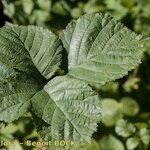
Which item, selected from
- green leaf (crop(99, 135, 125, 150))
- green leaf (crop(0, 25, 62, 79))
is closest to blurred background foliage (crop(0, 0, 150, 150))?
green leaf (crop(99, 135, 125, 150))

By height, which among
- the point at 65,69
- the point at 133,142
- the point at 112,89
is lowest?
the point at 133,142

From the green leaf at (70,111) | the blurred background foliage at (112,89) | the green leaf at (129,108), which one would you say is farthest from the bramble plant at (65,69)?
the green leaf at (129,108)

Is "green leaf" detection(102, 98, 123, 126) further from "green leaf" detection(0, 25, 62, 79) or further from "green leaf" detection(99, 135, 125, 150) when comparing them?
"green leaf" detection(0, 25, 62, 79)

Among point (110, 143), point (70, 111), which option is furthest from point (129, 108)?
point (70, 111)

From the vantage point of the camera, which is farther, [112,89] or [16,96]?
[112,89]

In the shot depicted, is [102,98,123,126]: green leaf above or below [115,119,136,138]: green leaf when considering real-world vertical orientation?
above

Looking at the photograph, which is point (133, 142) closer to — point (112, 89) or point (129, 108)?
point (129, 108)

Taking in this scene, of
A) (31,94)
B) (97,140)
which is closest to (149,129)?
(97,140)

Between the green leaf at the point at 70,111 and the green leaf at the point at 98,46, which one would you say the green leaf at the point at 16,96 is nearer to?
the green leaf at the point at 70,111
